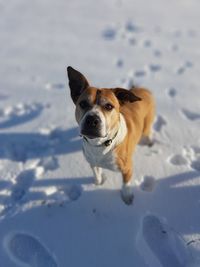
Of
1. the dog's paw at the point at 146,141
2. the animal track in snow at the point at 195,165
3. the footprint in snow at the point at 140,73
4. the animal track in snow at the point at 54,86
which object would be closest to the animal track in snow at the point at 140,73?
the footprint in snow at the point at 140,73

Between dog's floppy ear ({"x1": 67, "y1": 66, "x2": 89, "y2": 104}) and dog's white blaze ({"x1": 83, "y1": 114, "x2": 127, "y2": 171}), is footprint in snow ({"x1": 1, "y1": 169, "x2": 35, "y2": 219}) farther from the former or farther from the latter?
dog's floppy ear ({"x1": 67, "y1": 66, "x2": 89, "y2": 104})

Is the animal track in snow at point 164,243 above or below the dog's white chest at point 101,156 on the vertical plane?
below

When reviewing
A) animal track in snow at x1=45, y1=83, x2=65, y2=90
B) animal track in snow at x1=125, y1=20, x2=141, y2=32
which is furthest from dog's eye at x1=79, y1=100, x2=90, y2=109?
animal track in snow at x1=125, y1=20, x2=141, y2=32

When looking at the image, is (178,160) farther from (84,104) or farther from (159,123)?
(84,104)

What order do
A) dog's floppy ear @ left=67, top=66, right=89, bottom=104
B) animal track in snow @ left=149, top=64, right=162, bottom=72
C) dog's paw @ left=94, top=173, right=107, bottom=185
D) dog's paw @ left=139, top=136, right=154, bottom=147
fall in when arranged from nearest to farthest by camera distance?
dog's floppy ear @ left=67, top=66, right=89, bottom=104
dog's paw @ left=94, top=173, right=107, bottom=185
dog's paw @ left=139, top=136, right=154, bottom=147
animal track in snow @ left=149, top=64, right=162, bottom=72

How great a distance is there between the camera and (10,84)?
612 cm

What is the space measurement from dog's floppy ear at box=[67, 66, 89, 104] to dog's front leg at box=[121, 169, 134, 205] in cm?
112

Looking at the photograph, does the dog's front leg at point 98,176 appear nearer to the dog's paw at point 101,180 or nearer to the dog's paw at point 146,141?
the dog's paw at point 101,180

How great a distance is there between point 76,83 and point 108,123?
588 millimetres

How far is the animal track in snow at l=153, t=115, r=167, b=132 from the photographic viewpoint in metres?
5.26

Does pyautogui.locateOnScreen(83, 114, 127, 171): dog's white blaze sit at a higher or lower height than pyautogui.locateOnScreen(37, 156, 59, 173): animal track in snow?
higher

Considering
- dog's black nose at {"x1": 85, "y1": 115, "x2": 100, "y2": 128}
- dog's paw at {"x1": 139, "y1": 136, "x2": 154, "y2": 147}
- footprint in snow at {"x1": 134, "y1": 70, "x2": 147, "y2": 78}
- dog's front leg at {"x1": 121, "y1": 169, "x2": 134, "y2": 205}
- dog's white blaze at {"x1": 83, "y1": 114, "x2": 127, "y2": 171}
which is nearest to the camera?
dog's black nose at {"x1": 85, "y1": 115, "x2": 100, "y2": 128}

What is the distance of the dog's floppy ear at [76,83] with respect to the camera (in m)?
3.56

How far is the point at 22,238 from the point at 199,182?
2273mm
